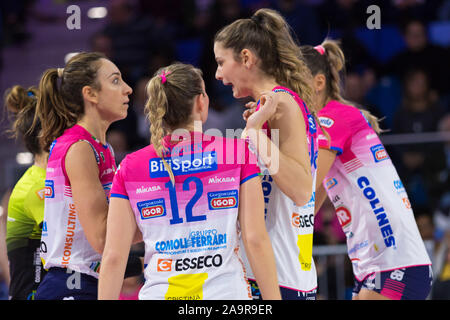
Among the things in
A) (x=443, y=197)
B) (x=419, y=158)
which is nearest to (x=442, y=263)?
(x=443, y=197)

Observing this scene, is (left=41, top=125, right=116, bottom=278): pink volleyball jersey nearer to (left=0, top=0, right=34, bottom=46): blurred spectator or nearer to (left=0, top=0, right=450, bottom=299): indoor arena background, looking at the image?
(left=0, top=0, right=450, bottom=299): indoor arena background

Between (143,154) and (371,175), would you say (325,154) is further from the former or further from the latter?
(143,154)

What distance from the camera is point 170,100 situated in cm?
256

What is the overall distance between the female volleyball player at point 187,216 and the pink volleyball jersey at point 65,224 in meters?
0.49

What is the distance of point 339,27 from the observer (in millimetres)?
7762

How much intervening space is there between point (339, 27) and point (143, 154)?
5754 millimetres

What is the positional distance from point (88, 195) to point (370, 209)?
58.5 inches

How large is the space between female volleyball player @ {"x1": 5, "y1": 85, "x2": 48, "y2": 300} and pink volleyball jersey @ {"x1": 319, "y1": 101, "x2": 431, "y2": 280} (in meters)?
1.58

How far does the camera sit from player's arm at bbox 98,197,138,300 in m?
2.47

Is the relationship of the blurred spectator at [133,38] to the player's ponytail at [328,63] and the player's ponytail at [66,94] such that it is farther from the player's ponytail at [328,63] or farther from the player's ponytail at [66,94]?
the player's ponytail at [66,94]

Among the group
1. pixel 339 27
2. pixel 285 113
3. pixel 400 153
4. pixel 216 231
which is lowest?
pixel 400 153

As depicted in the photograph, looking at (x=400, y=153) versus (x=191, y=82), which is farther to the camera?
(x=400, y=153)

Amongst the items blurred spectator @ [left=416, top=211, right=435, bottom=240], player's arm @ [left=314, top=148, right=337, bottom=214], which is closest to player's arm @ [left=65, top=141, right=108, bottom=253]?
player's arm @ [left=314, top=148, right=337, bottom=214]
